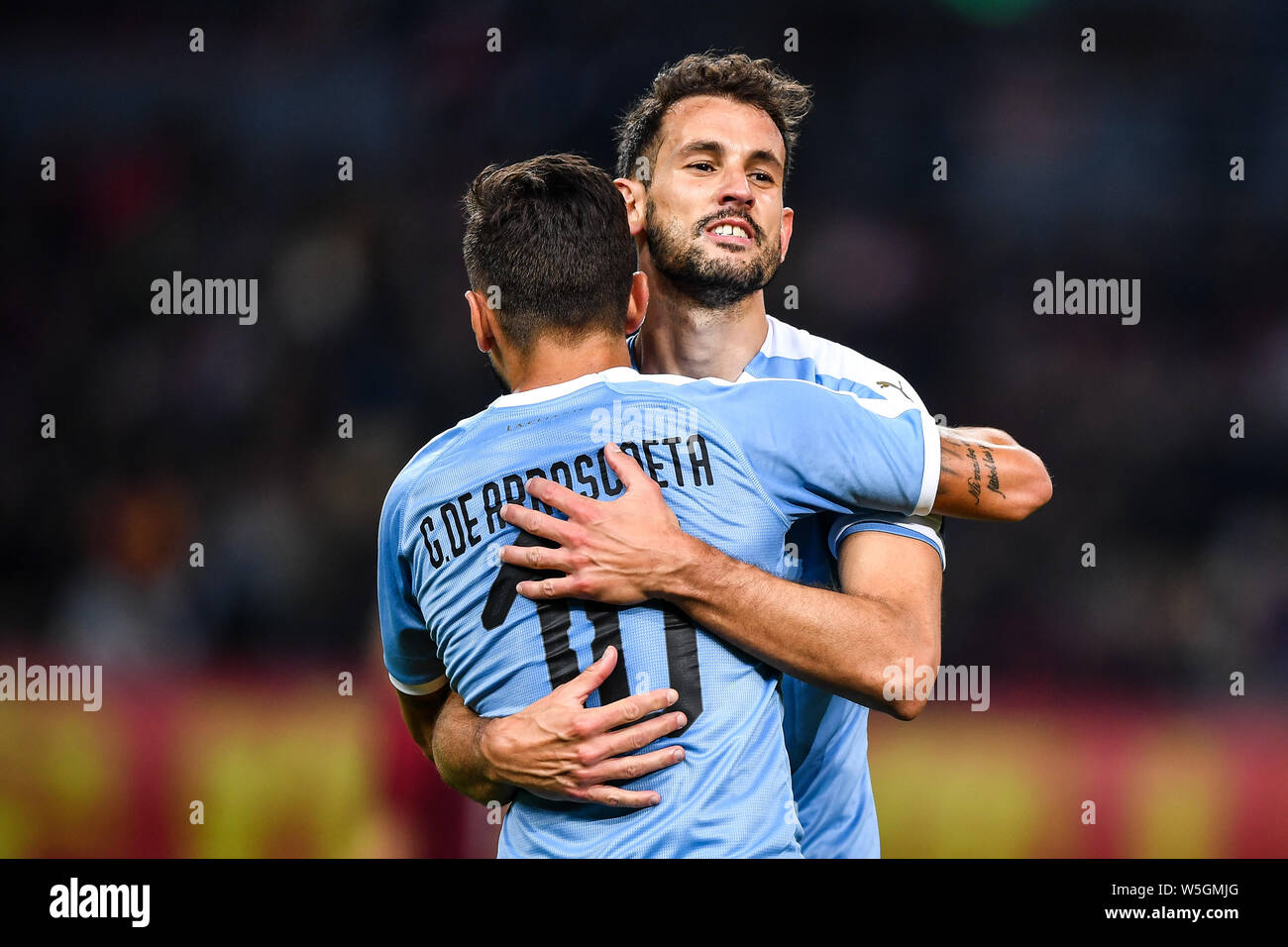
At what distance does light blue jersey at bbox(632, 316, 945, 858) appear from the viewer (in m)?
3.15

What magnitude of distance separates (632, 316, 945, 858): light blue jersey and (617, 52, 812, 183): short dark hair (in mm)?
659

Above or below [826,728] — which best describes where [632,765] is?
above

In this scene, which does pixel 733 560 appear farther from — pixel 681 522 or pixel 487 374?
pixel 487 374

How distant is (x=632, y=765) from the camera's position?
2.24 m

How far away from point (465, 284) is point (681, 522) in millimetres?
6726

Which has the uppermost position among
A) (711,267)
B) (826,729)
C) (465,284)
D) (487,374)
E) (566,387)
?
(465,284)

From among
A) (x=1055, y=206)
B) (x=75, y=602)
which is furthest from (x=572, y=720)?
(x=1055, y=206)

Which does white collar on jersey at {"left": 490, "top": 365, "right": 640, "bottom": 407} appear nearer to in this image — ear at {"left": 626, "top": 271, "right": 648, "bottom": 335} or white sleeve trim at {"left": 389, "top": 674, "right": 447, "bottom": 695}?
ear at {"left": 626, "top": 271, "right": 648, "bottom": 335}

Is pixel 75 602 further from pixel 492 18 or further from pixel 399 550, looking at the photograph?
pixel 399 550

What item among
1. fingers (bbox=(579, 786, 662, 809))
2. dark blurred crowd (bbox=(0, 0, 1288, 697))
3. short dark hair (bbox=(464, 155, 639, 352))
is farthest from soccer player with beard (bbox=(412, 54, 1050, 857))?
dark blurred crowd (bbox=(0, 0, 1288, 697))

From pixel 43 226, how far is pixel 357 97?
2.64 m

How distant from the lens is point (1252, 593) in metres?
8.06

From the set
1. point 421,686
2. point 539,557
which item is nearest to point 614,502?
point 539,557

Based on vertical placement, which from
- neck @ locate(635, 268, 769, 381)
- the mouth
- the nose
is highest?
the nose
